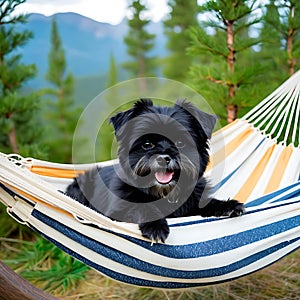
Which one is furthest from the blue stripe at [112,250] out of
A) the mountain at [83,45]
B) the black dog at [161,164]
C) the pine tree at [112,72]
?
the pine tree at [112,72]

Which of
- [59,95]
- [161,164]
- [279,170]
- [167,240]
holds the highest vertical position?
[59,95]

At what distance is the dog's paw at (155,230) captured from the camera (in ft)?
5.35

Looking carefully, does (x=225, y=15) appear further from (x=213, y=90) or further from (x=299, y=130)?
(x=299, y=130)

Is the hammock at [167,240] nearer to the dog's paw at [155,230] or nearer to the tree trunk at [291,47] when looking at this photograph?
the dog's paw at [155,230]

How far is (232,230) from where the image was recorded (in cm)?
174

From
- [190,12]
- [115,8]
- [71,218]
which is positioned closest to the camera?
[71,218]

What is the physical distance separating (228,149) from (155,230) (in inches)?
38.6

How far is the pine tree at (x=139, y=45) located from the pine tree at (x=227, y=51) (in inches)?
134

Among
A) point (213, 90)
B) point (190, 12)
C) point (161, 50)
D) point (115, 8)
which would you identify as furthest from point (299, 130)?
point (161, 50)

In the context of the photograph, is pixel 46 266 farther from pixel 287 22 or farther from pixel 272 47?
pixel 272 47

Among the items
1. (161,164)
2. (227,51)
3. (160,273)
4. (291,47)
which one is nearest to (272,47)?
(291,47)

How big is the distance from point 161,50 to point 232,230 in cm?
610

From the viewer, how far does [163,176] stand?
1.83 meters

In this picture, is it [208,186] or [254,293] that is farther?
[254,293]
